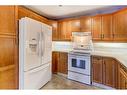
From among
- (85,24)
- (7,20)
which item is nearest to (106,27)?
(85,24)

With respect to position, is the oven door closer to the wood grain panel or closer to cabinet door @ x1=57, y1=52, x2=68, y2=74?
cabinet door @ x1=57, y1=52, x2=68, y2=74

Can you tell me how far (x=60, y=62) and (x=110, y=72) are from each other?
1.90 m

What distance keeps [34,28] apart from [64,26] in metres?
2.30

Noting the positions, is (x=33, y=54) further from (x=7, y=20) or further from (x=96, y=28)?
(x=96, y=28)

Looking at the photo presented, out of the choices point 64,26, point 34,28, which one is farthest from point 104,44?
point 34,28

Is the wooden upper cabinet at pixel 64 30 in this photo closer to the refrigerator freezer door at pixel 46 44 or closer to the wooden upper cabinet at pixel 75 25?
the wooden upper cabinet at pixel 75 25

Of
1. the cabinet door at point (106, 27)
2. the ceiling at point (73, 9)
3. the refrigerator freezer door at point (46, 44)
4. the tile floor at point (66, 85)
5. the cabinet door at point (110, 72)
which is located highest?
the ceiling at point (73, 9)

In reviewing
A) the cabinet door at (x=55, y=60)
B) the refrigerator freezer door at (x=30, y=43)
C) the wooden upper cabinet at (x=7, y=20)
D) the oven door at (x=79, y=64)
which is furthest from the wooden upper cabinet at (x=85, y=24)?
the wooden upper cabinet at (x=7, y=20)

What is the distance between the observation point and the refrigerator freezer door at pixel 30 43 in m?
2.57

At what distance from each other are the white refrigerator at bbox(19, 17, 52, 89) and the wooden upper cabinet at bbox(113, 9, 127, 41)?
1.78m

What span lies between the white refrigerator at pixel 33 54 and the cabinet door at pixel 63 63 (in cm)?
101

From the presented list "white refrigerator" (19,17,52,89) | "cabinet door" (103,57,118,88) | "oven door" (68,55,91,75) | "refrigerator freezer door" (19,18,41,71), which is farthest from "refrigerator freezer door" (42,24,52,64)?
"cabinet door" (103,57,118,88)

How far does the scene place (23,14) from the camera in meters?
3.03
